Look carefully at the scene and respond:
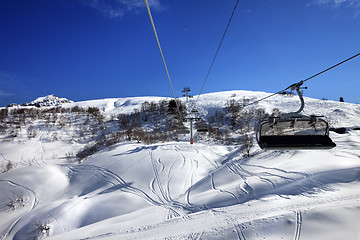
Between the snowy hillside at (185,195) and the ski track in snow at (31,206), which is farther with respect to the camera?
the ski track in snow at (31,206)

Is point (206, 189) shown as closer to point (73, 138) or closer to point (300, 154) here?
point (300, 154)

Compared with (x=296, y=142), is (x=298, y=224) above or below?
below

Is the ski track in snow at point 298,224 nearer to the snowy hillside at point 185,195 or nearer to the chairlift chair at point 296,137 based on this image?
the snowy hillside at point 185,195

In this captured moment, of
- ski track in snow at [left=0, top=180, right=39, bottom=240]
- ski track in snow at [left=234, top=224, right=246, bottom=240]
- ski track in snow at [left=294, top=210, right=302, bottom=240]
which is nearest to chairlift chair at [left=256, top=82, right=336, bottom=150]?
ski track in snow at [left=294, top=210, right=302, bottom=240]

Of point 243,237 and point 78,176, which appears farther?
point 78,176

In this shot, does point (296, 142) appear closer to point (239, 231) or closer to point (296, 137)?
point (296, 137)

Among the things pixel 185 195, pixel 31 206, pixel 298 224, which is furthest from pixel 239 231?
pixel 31 206

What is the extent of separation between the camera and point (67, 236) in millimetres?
7469

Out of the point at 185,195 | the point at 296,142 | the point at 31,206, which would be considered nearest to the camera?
the point at 296,142

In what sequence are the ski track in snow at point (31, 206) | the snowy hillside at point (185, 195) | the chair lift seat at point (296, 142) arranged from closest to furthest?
1. the chair lift seat at point (296, 142)
2. the snowy hillside at point (185, 195)
3. the ski track in snow at point (31, 206)

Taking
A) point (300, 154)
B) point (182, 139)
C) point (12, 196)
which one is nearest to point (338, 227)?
point (300, 154)

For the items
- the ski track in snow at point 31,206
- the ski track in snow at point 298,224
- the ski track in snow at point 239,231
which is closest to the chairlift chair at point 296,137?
the ski track in snow at point 298,224

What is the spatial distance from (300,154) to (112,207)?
1407 cm

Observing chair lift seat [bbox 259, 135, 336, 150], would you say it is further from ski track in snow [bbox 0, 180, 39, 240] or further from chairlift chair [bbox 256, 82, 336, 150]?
ski track in snow [bbox 0, 180, 39, 240]
